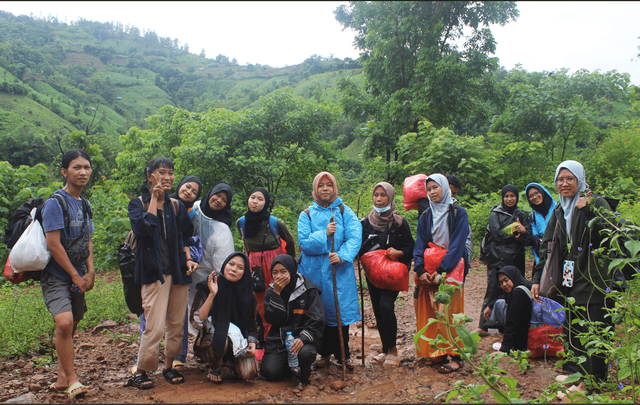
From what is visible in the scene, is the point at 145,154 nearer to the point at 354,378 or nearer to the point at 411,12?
the point at 411,12

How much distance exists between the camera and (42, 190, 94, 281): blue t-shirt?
2.80 metres

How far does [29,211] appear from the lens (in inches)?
117

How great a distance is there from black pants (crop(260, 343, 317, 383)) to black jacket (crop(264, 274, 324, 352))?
2.1 inches

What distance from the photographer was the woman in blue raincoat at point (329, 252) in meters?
3.58

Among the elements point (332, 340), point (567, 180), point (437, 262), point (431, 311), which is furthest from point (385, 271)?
point (567, 180)

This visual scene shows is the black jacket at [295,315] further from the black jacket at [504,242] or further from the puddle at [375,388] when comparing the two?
the black jacket at [504,242]

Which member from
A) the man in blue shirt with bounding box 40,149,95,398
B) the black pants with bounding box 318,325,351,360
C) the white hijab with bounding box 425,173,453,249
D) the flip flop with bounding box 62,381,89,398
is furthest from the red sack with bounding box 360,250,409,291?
the flip flop with bounding box 62,381,89,398

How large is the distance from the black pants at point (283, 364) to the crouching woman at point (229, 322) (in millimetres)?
111

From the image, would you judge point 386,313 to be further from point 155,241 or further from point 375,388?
point 155,241

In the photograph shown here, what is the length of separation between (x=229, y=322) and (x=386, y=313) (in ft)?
4.83

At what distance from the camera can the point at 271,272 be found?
11.2 feet

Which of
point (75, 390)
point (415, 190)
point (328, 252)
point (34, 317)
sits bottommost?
point (75, 390)

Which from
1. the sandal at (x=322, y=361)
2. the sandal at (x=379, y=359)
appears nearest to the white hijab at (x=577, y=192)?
the sandal at (x=379, y=359)

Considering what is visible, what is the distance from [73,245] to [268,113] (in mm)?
8224
